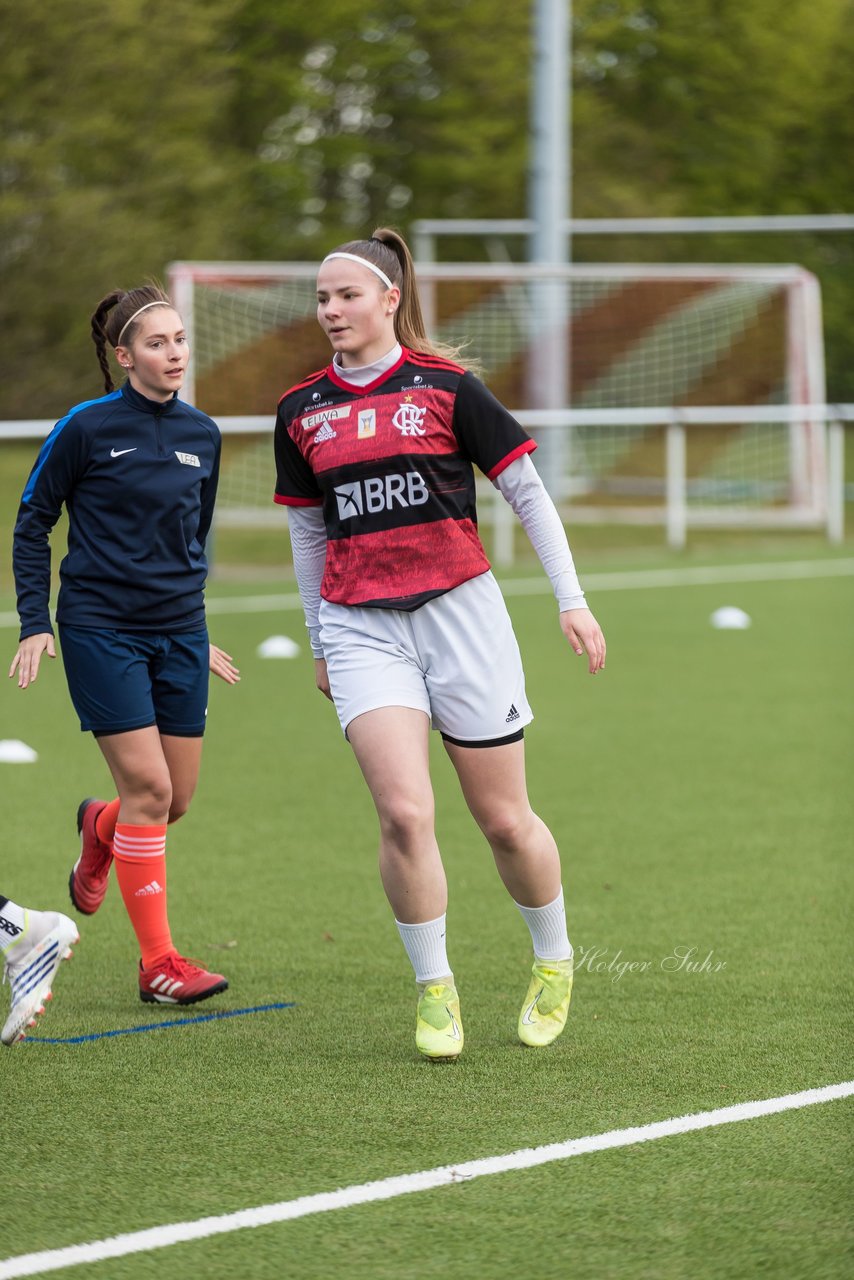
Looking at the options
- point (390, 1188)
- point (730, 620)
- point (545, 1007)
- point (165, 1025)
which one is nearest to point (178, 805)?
point (165, 1025)

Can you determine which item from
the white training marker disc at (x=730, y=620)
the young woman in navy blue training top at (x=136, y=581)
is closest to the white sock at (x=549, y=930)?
the young woman in navy blue training top at (x=136, y=581)

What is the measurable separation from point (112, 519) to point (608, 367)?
19537mm

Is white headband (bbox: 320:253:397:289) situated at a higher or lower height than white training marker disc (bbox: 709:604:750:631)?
higher

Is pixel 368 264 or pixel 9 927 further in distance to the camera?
pixel 9 927

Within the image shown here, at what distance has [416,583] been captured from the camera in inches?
177

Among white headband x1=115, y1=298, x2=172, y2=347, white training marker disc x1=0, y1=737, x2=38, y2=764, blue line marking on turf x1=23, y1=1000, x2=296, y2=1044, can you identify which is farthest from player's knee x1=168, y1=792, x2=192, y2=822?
white training marker disc x1=0, y1=737, x2=38, y2=764

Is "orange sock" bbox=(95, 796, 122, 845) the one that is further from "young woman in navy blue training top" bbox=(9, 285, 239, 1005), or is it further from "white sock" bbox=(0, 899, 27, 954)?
"white sock" bbox=(0, 899, 27, 954)

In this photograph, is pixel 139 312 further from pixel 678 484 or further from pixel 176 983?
pixel 678 484

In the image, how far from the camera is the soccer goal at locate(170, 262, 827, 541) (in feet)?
63.7

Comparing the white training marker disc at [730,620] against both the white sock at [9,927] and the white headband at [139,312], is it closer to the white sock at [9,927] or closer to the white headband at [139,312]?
the white headband at [139,312]

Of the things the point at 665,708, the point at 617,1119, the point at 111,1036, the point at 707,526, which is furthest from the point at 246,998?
the point at 707,526

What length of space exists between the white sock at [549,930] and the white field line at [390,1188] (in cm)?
75

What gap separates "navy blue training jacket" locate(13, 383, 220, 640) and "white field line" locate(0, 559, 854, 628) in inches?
383

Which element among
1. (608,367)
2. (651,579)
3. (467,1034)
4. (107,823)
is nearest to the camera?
(467,1034)
